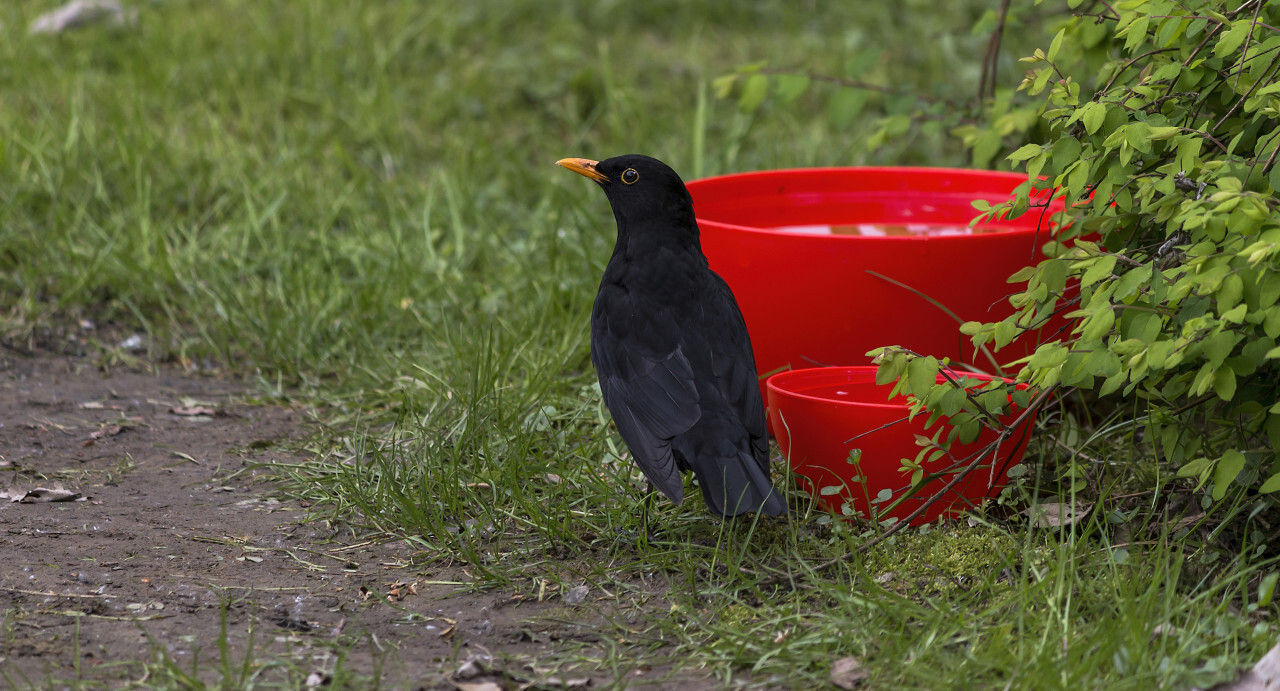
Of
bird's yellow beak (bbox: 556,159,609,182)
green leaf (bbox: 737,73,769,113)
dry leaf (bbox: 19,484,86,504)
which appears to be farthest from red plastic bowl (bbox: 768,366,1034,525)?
dry leaf (bbox: 19,484,86,504)

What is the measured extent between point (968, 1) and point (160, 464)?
5648 millimetres

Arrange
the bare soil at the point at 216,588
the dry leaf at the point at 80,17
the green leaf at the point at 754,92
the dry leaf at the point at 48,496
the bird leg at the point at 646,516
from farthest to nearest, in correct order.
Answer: the dry leaf at the point at 80,17
the green leaf at the point at 754,92
the dry leaf at the point at 48,496
the bird leg at the point at 646,516
the bare soil at the point at 216,588

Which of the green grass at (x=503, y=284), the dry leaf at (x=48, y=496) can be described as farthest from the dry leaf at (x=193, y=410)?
the dry leaf at (x=48, y=496)

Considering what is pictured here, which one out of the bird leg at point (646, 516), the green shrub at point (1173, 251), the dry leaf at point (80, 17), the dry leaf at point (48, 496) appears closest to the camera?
the green shrub at point (1173, 251)

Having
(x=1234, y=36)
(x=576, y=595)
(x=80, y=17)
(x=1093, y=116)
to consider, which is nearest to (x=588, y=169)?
(x=576, y=595)

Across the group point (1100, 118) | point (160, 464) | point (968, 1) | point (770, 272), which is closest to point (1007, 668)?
point (1100, 118)

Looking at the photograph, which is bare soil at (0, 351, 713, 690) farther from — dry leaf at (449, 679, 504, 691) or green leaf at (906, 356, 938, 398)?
green leaf at (906, 356, 938, 398)

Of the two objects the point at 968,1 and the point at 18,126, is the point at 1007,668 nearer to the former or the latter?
the point at 18,126

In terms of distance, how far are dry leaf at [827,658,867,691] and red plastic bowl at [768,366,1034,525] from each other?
56cm

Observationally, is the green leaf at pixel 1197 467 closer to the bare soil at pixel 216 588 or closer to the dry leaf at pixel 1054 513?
the dry leaf at pixel 1054 513

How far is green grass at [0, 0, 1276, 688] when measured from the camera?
229cm

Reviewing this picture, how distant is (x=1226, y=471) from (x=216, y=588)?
6.90 feet

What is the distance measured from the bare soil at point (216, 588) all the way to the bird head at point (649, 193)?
1.04m

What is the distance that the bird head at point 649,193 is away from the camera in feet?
9.95
